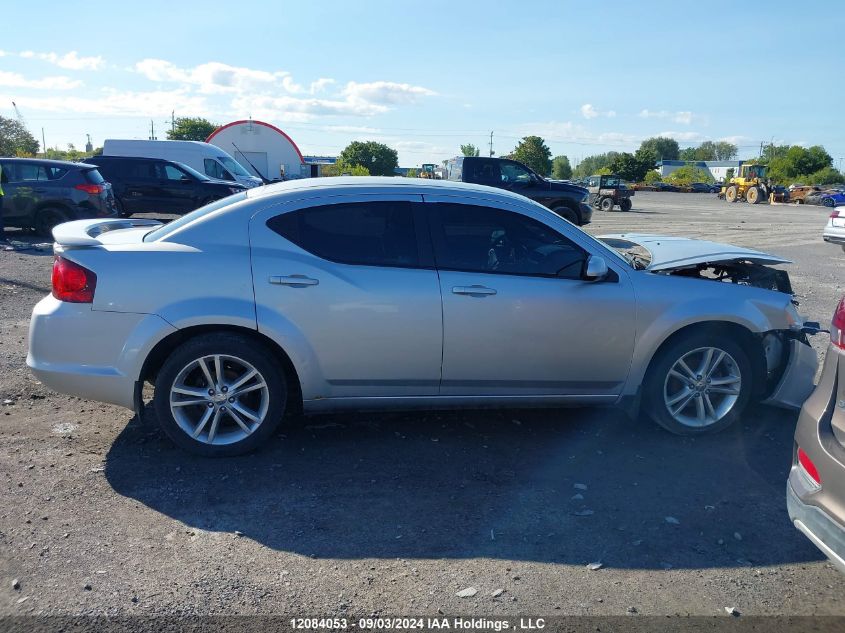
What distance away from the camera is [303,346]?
14.0ft

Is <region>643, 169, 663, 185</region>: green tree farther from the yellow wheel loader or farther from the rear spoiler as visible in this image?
the rear spoiler

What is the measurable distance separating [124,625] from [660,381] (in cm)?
345

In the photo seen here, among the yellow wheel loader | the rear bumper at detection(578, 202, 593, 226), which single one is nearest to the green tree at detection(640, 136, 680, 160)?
the yellow wheel loader

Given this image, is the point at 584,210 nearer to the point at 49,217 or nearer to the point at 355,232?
the point at 49,217

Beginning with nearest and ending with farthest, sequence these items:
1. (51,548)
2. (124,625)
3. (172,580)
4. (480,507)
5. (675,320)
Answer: (124,625) < (172,580) < (51,548) < (480,507) < (675,320)

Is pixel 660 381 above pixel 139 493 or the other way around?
above

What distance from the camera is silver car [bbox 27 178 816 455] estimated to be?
4.17 meters

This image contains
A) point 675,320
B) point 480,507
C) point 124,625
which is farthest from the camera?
point 675,320

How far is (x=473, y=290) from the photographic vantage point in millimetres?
4379

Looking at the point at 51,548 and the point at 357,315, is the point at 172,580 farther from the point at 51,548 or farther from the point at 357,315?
the point at 357,315

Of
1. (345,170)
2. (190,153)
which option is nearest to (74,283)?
(190,153)

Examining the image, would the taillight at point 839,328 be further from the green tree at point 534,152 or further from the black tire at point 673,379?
the green tree at point 534,152

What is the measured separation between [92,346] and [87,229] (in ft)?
3.49

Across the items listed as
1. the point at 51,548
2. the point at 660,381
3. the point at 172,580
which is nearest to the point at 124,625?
the point at 172,580
